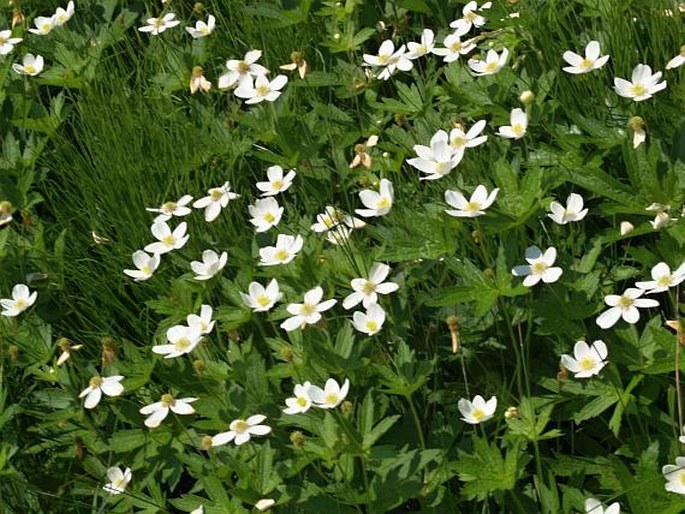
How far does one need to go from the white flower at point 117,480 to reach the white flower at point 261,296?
0.38 meters

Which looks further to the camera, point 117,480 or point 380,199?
point 380,199

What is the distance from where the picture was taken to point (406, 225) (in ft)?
7.84

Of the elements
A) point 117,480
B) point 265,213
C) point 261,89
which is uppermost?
point 261,89

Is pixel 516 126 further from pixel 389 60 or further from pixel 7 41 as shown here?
pixel 7 41

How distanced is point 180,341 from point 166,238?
37 cm

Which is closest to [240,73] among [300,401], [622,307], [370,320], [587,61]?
[587,61]

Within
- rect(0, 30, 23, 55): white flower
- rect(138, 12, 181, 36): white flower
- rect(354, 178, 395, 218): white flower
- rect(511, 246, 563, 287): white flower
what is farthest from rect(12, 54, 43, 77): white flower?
rect(511, 246, 563, 287): white flower

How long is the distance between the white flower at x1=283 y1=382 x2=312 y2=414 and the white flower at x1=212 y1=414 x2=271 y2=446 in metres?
0.05

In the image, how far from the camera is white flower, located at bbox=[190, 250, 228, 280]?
2.39m

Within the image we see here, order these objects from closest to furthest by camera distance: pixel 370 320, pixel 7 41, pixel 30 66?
pixel 370 320 → pixel 30 66 → pixel 7 41

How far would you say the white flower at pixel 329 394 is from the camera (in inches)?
79.0

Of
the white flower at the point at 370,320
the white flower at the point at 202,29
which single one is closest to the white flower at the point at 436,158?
the white flower at the point at 370,320

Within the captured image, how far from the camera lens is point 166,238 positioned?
2537mm

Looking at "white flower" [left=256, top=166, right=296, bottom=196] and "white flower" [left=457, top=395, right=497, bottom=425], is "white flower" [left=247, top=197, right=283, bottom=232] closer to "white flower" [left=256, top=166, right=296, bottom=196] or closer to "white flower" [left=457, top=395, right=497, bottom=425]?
"white flower" [left=256, top=166, right=296, bottom=196]
